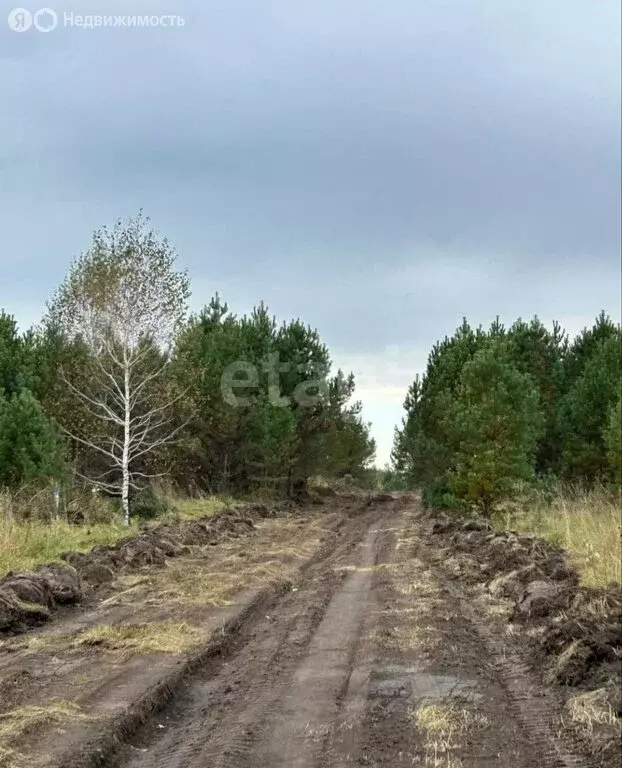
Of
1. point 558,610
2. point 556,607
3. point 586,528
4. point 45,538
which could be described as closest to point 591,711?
point 558,610

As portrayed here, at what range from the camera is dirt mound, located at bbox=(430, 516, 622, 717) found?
22.3 feet

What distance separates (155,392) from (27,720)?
19.9m

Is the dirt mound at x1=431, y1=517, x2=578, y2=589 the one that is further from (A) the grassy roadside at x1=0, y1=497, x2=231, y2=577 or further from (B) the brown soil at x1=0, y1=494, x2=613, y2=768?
(A) the grassy roadside at x1=0, y1=497, x2=231, y2=577

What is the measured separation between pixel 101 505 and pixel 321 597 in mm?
13090

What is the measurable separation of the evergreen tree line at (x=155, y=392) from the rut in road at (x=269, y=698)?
13746 millimetres

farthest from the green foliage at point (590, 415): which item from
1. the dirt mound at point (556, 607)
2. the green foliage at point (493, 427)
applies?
the dirt mound at point (556, 607)

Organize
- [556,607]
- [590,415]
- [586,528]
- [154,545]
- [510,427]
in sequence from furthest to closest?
[510,427] < [590,415] < [154,545] < [586,528] < [556,607]

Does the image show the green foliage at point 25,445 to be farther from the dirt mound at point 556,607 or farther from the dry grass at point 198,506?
Answer: the dirt mound at point 556,607

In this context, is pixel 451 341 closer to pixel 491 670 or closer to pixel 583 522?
pixel 583 522

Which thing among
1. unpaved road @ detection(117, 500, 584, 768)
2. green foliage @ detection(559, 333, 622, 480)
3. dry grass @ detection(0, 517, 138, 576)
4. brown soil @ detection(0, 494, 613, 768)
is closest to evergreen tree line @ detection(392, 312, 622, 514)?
green foliage @ detection(559, 333, 622, 480)

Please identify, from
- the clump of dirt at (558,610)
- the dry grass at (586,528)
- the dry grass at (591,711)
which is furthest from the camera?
the dry grass at (586,528)

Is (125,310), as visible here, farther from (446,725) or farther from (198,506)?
(446,725)

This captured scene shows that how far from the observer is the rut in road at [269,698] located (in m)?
5.33

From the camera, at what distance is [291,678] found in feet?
23.5
